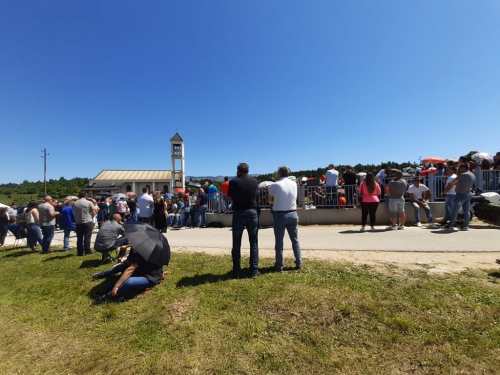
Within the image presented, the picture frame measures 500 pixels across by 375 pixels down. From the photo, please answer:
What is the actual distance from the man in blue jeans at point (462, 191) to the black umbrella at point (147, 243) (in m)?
8.29

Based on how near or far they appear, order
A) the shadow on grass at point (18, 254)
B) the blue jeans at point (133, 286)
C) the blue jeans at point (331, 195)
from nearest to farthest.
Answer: the blue jeans at point (133, 286) → the shadow on grass at point (18, 254) → the blue jeans at point (331, 195)

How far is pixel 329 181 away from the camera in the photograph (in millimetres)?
10875

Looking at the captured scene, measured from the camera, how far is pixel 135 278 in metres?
4.30

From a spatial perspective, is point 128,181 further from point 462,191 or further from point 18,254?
point 462,191

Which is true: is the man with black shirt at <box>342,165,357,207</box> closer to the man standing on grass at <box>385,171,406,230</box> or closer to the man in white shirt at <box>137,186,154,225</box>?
the man standing on grass at <box>385,171,406,230</box>

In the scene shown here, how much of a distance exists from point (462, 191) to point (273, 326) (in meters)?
7.69

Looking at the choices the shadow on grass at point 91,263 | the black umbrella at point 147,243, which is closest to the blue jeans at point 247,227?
the black umbrella at point 147,243

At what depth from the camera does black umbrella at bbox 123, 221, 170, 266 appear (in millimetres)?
4246

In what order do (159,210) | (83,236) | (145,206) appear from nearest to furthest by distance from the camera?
1. (83,236)
2. (145,206)
3. (159,210)

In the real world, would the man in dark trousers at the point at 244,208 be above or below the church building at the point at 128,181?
below

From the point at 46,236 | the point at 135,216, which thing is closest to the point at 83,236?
the point at 46,236

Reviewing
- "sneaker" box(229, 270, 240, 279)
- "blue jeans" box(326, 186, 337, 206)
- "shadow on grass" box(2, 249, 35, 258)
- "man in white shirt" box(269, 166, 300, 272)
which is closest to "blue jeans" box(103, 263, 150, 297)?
"sneaker" box(229, 270, 240, 279)

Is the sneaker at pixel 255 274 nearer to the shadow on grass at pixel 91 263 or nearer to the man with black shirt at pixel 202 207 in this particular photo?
the shadow on grass at pixel 91 263

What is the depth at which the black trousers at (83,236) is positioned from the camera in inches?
284
